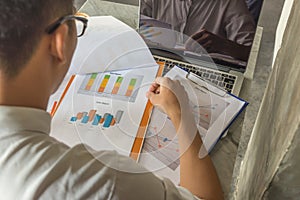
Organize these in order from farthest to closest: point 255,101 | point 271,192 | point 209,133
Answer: point 255,101 < point 209,133 < point 271,192

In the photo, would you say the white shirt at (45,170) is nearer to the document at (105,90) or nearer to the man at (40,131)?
the man at (40,131)

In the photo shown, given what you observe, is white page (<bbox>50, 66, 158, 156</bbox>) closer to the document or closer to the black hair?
the document

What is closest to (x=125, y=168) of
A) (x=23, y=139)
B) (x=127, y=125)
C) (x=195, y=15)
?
(x=23, y=139)

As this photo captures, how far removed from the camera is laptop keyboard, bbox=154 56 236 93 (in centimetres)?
109

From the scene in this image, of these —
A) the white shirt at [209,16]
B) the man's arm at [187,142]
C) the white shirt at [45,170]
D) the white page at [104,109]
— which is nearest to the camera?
the white shirt at [45,170]

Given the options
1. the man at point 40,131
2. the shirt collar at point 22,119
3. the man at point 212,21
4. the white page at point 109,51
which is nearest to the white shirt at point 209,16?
the man at point 212,21

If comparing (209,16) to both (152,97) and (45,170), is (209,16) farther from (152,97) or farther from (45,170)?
(45,170)

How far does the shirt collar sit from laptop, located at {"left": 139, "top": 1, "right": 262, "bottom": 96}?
0.55 metres

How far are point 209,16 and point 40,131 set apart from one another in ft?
1.96

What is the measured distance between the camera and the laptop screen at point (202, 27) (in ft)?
3.37

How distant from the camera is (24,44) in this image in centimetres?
57

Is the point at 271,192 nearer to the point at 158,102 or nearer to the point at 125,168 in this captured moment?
the point at 125,168

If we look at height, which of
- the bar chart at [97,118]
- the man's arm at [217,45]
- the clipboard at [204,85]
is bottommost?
the bar chart at [97,118]

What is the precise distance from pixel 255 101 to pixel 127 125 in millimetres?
346
